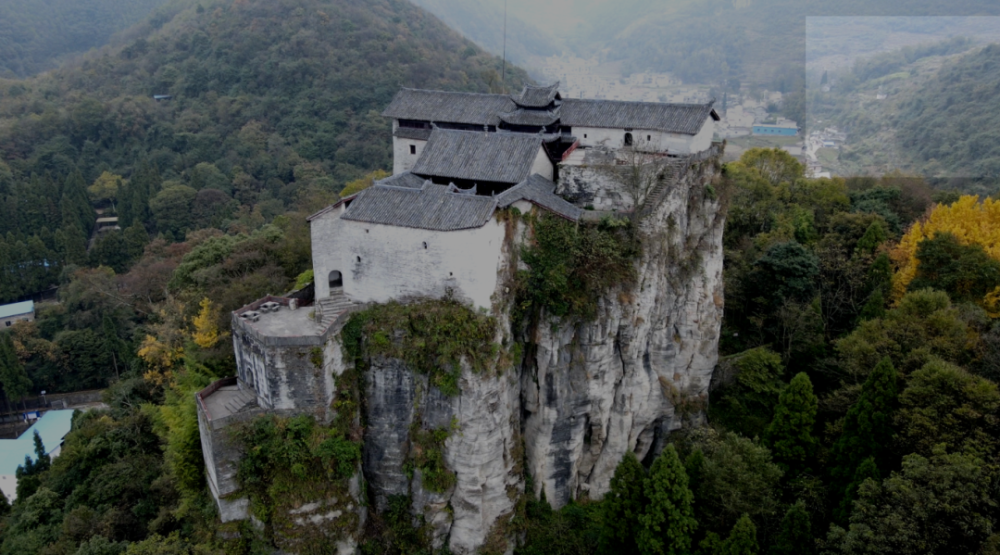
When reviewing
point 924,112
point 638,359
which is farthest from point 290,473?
point 924,112

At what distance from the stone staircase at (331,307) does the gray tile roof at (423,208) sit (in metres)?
3.42

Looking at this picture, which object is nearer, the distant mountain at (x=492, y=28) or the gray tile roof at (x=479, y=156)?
the gray tile roof at (x=479, y=156)

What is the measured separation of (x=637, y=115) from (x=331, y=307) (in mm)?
16997

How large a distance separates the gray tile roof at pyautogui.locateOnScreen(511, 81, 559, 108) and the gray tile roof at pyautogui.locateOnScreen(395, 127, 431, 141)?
4.91 metres

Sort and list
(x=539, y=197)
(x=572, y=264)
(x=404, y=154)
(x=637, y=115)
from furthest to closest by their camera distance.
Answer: (x=404, y=154) → (x=637, y=115) → (x=572, y=264) → (x=539, y=197)

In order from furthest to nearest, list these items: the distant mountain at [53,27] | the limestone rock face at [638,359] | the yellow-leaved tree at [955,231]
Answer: the distant mountain at [53,27], the yellow-leaved tree at [955,231], the limestone rock face at [638,359]

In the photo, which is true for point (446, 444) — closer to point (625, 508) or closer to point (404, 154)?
point (625, 508)

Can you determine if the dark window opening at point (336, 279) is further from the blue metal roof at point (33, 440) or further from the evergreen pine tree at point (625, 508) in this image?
the blue metal roof at point (33, 440)

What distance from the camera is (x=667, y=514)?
76.6ft

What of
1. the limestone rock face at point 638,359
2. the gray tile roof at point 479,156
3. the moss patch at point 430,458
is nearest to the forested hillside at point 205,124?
the gray tile roof at point 479,156

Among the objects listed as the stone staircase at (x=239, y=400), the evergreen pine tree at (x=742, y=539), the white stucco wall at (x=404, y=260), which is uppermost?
the white stucco wall at (x=404, y=260)

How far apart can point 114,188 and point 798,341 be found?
59.7 metres

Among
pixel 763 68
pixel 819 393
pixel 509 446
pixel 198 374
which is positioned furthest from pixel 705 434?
pixel 763 68

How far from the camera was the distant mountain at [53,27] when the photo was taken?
92.1 metres
